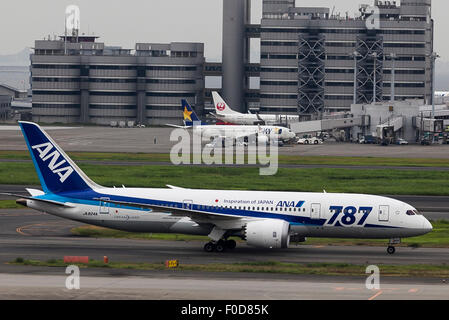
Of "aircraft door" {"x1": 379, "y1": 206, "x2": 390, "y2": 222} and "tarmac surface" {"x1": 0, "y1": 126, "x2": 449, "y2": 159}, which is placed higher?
"tarmac surface" {"x1": 0, "y1": 126, "x2": 449, "y2": 159}

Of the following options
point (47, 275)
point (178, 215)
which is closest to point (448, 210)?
point (178, 215)

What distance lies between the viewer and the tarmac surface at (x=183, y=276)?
39606 millimetres

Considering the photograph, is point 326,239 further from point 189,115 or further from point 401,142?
point 401,142

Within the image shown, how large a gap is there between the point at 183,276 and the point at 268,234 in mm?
9716

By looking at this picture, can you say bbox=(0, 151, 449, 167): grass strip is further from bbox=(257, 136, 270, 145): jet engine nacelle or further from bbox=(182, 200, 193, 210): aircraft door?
bbox=(182, 200, 193, 210): aircraft door

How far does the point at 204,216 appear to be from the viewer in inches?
2163

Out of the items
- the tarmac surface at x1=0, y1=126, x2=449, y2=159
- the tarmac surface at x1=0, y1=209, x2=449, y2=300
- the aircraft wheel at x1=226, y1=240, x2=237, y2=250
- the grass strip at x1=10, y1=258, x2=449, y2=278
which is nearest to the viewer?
the tarmac surface at x1=0, y1=209, x2=449, y2=300

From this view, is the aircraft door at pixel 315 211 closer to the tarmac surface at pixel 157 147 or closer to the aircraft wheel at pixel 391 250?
the aircraft wheel at pixel 391 250

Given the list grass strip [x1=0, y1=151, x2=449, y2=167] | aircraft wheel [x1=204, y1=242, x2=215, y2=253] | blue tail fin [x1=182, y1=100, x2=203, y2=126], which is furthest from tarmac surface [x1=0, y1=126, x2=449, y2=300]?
blue tail fin [x1=182, y1=100, x2=203, y2=126]

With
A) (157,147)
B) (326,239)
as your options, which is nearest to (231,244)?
(326,239)

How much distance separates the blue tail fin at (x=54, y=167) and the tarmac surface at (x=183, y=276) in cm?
402

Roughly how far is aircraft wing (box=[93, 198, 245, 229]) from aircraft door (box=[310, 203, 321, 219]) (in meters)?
4.57

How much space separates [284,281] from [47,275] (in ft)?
41.8

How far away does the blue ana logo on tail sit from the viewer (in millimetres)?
57219
